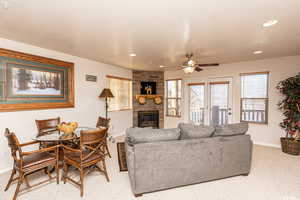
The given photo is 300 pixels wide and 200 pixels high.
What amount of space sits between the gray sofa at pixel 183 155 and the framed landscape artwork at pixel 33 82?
7.98ft

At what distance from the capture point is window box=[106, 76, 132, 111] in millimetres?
5238

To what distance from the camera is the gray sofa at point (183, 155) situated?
205cm

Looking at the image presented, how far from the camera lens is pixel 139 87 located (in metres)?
6.16

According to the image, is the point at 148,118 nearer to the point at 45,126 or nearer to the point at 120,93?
the point at 120,93

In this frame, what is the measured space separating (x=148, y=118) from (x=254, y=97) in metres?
3.88

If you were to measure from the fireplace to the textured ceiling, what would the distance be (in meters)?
3.29

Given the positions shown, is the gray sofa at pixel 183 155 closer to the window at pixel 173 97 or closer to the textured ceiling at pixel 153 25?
the textured ceiling at pixel 153 25

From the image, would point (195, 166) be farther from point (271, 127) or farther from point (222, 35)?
point (271, 127)

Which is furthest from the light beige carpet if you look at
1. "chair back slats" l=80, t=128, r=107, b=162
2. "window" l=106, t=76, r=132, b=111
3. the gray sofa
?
"window" l=106, t=76, r=132, b=111

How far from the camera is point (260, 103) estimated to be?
14.7 feet

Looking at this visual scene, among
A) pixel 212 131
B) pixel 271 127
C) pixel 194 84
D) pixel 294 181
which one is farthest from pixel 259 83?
pixel 212 131

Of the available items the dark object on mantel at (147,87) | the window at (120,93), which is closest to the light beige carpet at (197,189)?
the window at (120,93)

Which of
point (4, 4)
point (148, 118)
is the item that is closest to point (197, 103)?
point (148, 118)

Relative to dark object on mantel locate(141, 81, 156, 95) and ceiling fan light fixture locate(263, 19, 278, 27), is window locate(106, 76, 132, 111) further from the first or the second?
ceiling fan light fixture locate(263, 19, 278, 27)
